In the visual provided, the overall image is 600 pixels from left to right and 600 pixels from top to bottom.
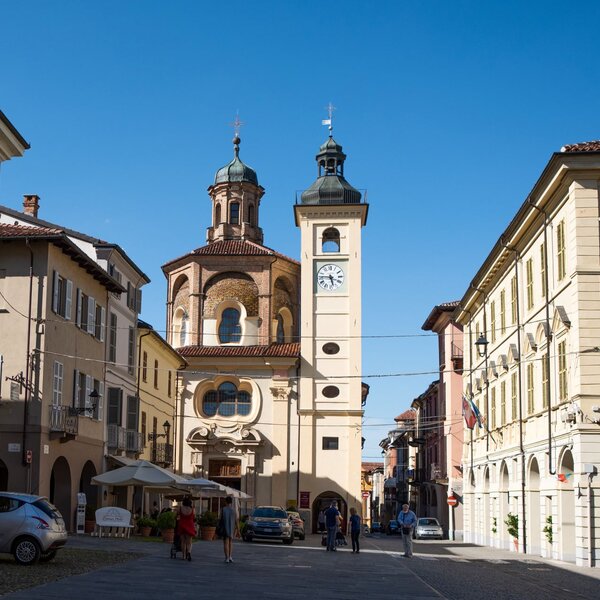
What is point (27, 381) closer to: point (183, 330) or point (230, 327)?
point (230, 327)

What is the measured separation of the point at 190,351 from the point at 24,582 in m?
45.5

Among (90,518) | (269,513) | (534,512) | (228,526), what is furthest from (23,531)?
(269,513)

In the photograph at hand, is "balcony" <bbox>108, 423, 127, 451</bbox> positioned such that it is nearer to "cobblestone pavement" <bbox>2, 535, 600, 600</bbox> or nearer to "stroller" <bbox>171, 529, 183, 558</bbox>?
"cobblestone pavement" <bbox>2, 535, 600, 600</bbox>

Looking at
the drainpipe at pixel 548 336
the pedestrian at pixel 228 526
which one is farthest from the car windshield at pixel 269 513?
the pedestrian at pixel 228 526

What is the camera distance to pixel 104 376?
3878 centimetres

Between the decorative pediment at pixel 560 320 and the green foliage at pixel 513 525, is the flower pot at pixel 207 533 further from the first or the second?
the decorative pediment at pixel 560 320

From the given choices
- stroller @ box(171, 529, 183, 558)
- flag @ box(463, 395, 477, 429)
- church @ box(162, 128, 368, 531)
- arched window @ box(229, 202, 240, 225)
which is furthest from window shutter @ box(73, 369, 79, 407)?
arched window @ box(229, 202, 240, 225)

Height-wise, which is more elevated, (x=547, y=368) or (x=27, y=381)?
(x=547, y=368)

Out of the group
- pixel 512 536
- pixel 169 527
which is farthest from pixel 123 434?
pixel 512 536

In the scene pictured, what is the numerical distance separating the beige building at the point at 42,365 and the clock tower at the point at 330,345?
24.6 m

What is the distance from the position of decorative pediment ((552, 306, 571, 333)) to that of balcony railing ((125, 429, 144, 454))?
20.0 metres

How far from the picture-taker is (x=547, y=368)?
29469 mm

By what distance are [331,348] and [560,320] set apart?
108ft

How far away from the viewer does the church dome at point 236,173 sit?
A: 7006 centimetres
